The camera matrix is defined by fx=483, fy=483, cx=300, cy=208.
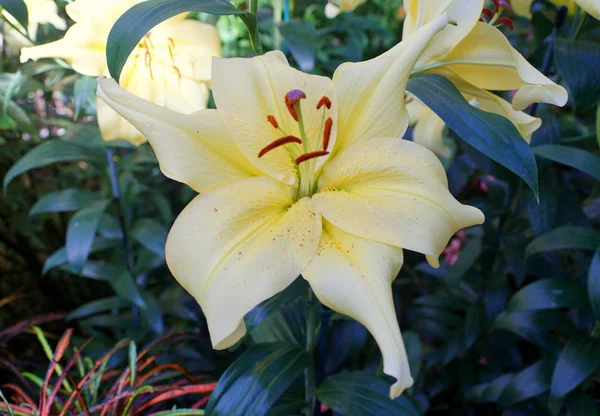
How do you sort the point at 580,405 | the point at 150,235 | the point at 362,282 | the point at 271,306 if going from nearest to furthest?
the point at 362,282
the point at 271,306
the point at 580,405
the point at 150,235

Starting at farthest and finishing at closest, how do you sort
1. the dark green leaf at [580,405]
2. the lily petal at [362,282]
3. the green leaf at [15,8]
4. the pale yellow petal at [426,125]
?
1. the dark green leaf at [580,405]
2. the pale yellow petal at [426,125]
3. the green leaf at [15,8]
4. the lily petal at [362,282]

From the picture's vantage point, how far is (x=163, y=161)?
0.39 meters

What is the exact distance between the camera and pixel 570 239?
74 cm

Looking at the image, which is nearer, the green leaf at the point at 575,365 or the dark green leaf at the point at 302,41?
the green leaf at the point at 575,365

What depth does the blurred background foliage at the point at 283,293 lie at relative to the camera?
64 centimetres

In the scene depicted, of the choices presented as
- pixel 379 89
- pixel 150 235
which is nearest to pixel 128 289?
pixel 150 235

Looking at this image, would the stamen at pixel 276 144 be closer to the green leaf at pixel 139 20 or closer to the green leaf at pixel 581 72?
the green leaf at pixel 139 20

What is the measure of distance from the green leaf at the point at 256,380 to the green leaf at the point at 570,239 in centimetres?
43

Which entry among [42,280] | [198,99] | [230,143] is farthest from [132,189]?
[230,143]

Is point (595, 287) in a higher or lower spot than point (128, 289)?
higher

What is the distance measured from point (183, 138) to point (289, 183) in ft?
0.37

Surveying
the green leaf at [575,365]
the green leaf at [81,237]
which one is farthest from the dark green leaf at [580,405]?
the green leaf at [81,237]

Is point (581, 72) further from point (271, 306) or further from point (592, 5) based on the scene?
point (271, 306)

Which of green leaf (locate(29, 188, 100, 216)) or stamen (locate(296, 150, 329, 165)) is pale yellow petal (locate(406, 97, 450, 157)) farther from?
green leaf (locate(29, 188, 100, 216))
